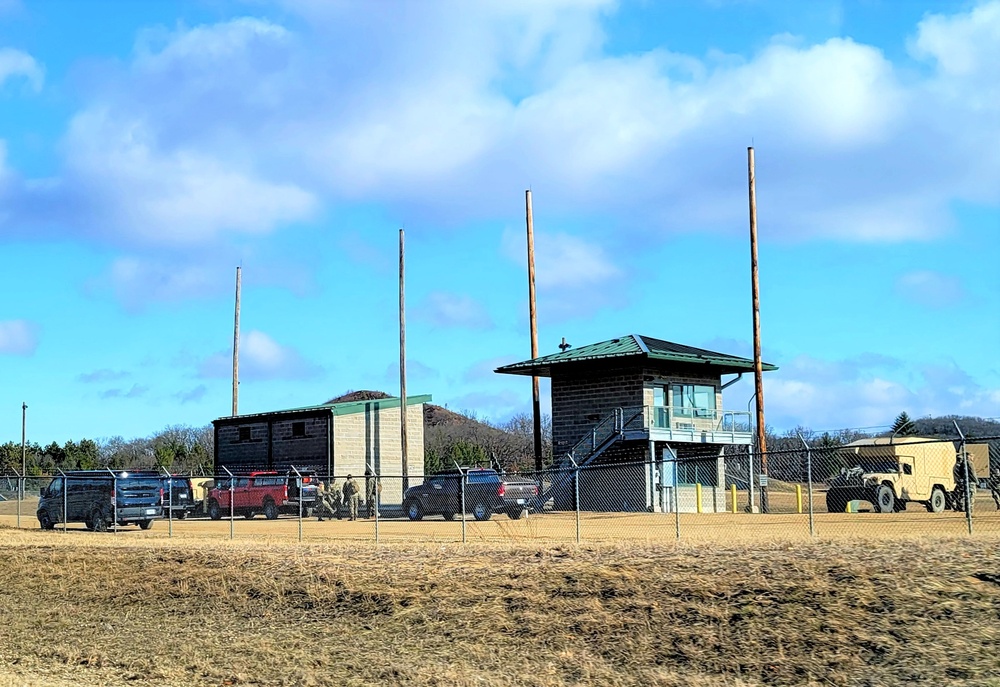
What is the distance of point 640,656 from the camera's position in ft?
39.2

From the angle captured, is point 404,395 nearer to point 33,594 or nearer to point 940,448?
point 940,448

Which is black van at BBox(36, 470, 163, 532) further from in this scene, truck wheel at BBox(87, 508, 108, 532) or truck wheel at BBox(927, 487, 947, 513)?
truck wheel at BBox(927, 487, 947, 513)

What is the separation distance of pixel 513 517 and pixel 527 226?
2010 cm

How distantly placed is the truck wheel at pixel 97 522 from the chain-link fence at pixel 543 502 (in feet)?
0.16

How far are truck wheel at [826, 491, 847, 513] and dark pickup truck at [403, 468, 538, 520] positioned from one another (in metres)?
9.32

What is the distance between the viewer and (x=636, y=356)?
4103 centimetres

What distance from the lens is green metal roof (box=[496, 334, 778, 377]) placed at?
41.5 meters

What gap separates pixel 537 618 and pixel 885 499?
24.4 meters

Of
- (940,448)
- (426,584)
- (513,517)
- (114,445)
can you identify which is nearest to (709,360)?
(940,448)

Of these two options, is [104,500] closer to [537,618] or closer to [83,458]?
[537,618]

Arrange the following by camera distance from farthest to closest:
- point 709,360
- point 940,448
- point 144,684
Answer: point 709,360
point 940,448
point 144,684

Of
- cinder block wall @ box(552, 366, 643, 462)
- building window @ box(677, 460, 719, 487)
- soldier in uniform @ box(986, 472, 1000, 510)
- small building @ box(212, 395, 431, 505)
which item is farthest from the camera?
small building @ box(212, 395, 431, 505)

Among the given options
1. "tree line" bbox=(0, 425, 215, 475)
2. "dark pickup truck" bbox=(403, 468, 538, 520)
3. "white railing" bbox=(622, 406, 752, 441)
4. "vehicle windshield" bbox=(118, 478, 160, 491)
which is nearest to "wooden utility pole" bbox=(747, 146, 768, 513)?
"white railing" bbox=(622, 406, 752, 441)

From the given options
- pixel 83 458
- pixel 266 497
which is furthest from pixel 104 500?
pixel 83 458
